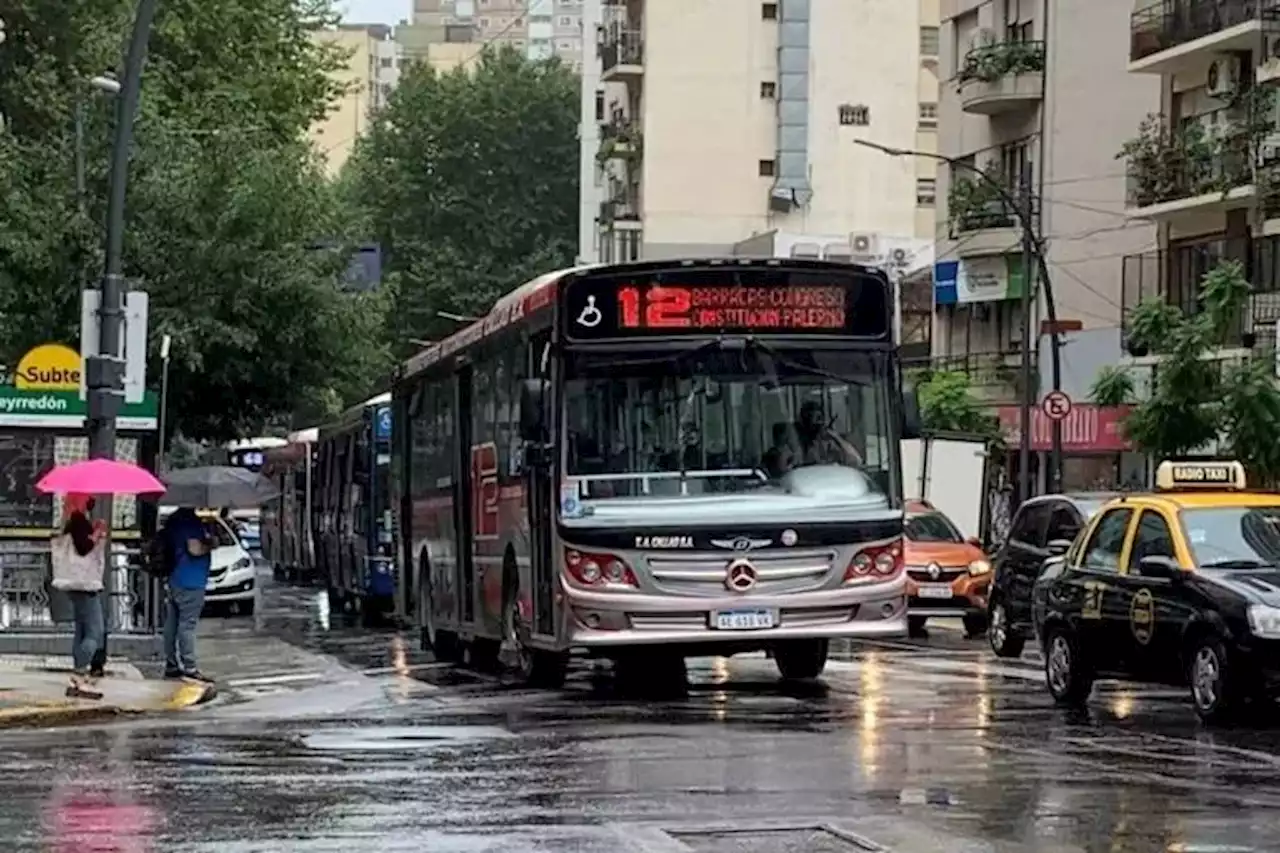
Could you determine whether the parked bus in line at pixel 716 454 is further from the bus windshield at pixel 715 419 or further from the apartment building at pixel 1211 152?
the apartment building at pixel 1211 152

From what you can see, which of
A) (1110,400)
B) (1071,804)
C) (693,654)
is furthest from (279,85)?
(1071,804)

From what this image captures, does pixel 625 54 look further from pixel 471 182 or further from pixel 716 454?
pixel 716 454

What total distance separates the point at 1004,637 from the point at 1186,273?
20723 millimetres

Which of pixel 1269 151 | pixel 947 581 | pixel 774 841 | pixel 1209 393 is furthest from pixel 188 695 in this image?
pixel 1269 151

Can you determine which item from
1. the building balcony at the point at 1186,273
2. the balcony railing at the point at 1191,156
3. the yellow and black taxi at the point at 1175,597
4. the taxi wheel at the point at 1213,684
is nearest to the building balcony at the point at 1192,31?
the balcony railing at the point at 1191,156

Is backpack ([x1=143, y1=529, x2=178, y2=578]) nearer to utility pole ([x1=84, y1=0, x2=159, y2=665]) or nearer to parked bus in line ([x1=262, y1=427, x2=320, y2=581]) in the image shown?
utility pole ([x1=84, y1=0, x2=159, y2=665])

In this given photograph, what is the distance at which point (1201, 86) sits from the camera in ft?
154

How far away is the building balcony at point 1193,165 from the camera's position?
142 feet

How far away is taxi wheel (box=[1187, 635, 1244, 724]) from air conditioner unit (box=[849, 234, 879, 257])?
2196 inches

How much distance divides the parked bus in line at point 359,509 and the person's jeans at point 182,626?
34.4 feet

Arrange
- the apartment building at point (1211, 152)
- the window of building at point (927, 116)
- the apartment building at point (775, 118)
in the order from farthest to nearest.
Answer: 1. the window of building at point (927, 116)
2. the apartment building at point (775, 118)
3. the apartment building at point (1211, 152)

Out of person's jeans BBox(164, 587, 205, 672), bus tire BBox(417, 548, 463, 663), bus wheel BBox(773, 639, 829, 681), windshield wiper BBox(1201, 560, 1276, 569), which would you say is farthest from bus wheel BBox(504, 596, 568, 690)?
windshield wiper BBox(1201, 560, 1276, 569)

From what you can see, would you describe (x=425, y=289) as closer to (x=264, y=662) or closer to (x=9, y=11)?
(x=9, y=11)

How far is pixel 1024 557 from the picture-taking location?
27.8 m
